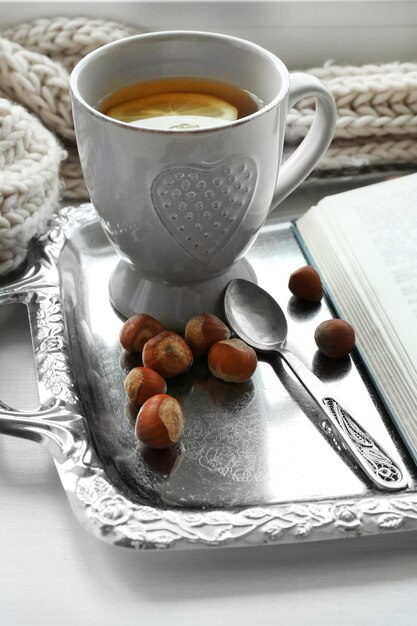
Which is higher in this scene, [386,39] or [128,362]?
[386,39]

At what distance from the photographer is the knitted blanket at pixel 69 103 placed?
2.63 ft

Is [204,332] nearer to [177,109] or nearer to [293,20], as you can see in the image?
[177,109]

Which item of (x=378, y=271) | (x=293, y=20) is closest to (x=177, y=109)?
(x=378, y=271)

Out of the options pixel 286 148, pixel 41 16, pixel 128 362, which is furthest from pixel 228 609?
pixel 41 16

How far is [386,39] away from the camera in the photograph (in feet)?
3.17

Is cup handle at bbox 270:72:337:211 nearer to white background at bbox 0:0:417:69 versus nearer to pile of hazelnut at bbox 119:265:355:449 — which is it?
pile of hazelnut at bbox 119:265:355:449

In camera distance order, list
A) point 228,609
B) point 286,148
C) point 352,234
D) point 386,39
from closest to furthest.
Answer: point 228,609 → point 352,234 → point 286,148 → point 386,39

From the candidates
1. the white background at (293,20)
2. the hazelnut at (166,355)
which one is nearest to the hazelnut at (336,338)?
the hazelnut at (166,355)

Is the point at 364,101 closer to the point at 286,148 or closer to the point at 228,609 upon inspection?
the point at 286,148

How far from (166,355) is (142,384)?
32mm

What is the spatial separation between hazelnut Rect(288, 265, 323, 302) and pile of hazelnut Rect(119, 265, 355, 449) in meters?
0.06

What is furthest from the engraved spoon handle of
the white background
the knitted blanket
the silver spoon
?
the white background

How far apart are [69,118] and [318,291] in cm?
31

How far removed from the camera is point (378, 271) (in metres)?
0.71
